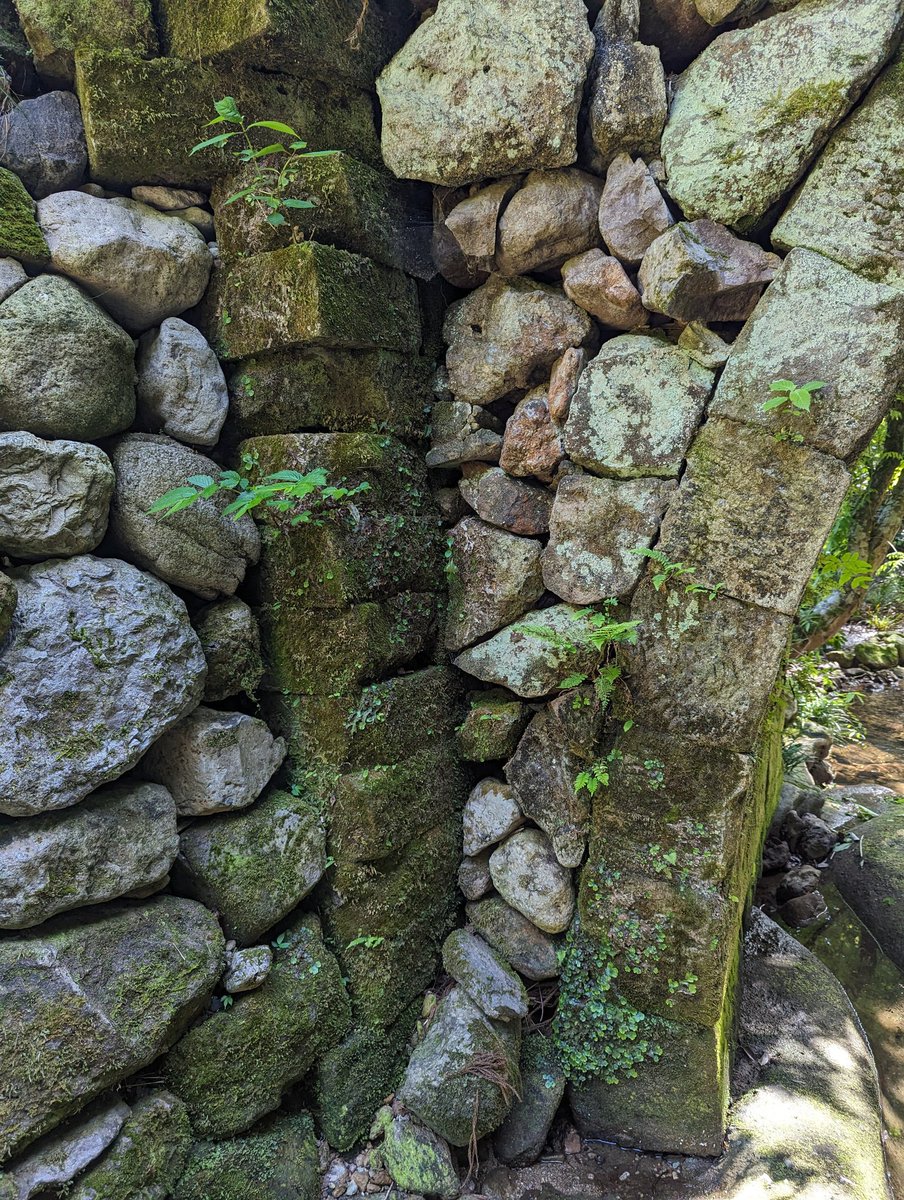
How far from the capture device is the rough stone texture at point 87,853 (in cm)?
173

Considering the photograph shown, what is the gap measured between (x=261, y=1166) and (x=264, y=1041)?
0.37 m

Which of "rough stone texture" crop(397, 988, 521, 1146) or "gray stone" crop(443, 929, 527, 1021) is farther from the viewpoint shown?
"gray stone" crop(443, 929, 527, 1021)

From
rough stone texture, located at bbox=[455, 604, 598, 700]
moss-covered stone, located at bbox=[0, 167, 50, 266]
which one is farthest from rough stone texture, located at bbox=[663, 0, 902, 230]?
moss-covered stone, located at bbox=[0, 167, 50, 266]

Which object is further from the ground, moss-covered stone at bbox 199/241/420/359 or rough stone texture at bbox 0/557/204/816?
moss-covered stone at bbox 199/241/420/359

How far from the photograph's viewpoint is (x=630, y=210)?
7.23 feet

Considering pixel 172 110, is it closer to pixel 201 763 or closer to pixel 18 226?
pixel 18 226

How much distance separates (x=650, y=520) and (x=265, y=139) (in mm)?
1957

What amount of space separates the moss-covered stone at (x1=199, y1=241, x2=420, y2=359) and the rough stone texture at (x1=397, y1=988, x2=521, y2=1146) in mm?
2550

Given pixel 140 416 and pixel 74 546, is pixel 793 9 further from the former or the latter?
pixel 74 546

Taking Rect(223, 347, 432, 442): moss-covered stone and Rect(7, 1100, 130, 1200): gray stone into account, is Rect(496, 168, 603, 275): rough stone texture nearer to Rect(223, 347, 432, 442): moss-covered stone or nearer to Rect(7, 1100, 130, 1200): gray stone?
Rect(223, 347, 432, 442): moss-covered stone

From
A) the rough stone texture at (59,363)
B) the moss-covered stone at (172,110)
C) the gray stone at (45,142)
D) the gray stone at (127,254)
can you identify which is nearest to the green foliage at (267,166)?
the moss-covered stone at (172,110)

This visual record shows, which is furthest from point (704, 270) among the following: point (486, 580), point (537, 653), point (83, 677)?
point (83, 677)

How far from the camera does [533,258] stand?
7.89ft

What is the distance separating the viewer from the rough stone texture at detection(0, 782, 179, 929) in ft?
5.68
